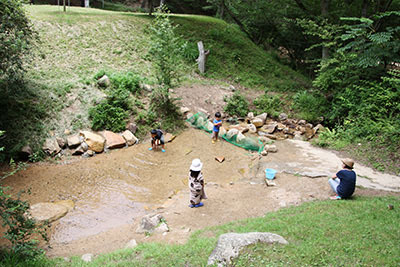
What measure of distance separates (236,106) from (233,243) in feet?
32.0

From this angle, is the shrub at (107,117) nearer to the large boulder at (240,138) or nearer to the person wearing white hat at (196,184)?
Result: the large boulder at (240,138)

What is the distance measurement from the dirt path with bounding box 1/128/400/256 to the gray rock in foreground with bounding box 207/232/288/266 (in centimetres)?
112

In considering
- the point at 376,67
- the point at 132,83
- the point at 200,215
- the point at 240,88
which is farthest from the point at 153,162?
the point at 376,67

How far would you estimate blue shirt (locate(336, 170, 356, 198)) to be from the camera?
5754mm

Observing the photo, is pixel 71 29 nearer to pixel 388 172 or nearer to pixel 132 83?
pixel 132 83

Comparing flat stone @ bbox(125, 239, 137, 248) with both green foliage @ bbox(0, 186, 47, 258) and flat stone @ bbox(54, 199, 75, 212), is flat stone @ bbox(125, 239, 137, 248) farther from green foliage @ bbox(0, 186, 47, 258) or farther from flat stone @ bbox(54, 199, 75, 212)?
flat stone @ bbox(54, 199, 75, 212)

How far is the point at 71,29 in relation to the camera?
14.7m

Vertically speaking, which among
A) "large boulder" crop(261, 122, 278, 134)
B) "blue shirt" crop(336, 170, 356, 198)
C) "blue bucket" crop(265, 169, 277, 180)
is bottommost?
"blue bucket" crop(265, 169, 277, 180)

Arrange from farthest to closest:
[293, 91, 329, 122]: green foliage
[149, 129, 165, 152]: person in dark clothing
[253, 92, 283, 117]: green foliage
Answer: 1. [253, 92, 283, 117]: green foliage
2. [293, 91, 329, 122]: green foliage
3. [149, 129, 165, 152]: person in dark clothing

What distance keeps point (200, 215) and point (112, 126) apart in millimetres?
5945

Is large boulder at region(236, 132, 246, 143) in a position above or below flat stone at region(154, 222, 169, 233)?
above

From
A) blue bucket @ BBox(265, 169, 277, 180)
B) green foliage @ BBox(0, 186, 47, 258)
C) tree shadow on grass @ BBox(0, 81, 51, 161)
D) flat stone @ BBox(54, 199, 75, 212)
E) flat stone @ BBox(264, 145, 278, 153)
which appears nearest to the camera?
green foliage @ BBox(0, 186, 47, 258)

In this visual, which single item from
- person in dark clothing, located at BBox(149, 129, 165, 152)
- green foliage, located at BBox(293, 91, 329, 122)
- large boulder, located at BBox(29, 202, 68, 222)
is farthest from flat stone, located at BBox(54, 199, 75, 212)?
green foliage, located at BBox(293, 91, 329, 122)

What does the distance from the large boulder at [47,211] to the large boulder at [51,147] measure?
9.20 feet
